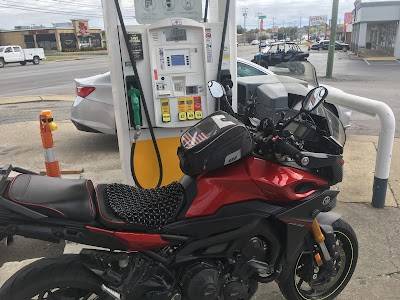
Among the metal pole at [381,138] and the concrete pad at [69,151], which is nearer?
the metal pole at [381,138]

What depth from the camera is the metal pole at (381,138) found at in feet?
13.9

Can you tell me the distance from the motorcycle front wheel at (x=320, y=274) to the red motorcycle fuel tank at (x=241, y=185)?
1.99ft

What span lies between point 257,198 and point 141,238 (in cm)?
66

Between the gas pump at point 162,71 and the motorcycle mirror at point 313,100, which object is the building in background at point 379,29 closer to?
the gas pump at point 162,71

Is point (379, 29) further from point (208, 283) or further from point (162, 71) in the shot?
point (208, 283)

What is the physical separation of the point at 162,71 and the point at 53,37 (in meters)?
66.8

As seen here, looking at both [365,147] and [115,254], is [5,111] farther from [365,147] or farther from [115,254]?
[115,254]

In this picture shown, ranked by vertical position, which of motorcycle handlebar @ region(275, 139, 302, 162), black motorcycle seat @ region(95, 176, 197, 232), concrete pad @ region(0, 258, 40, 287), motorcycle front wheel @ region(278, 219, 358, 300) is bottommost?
concrete pad @ region(0, 258, 40, 287)

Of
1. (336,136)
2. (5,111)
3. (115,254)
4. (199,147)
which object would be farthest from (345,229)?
(5,111)

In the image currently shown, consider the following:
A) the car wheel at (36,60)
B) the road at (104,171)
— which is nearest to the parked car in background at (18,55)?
the car wheel at (36,60)

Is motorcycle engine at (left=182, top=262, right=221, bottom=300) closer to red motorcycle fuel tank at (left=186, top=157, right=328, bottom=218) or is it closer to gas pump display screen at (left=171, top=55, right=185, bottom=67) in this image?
red motorcycle fuel tank at (left=186, top=157, right=328, bottom=218)

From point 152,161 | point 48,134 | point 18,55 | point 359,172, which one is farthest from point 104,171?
point 18,55

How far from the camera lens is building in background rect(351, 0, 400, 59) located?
3762 centimetres

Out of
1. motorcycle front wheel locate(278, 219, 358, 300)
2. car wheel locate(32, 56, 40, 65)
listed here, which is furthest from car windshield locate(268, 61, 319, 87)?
car wheel locate(32, 56, 40, 65)
